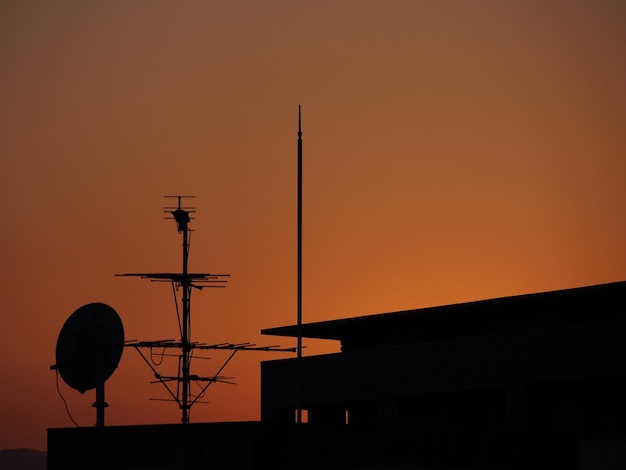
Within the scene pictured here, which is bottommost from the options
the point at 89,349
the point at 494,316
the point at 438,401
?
the point at 438,401

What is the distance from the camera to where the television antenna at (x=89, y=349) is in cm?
4947

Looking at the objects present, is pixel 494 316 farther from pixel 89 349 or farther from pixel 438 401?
pixel 89 349

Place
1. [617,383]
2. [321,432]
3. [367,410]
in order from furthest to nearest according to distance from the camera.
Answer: [367,410], [617,383], [321,432]

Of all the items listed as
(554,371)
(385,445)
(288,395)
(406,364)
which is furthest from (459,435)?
(288,395)

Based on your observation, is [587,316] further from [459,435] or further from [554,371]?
[459,435]

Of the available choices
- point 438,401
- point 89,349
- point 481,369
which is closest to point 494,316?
point 438,401

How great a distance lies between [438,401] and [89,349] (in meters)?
19.2

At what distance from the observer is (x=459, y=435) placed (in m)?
43.8

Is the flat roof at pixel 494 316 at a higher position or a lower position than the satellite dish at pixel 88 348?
higher

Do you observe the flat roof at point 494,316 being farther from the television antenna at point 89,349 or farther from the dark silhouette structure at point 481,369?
the television antenna at point 89,349

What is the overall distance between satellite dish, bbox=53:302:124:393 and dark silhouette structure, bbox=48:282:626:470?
3.12m

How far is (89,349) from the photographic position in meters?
49.6

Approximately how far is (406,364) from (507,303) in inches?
190

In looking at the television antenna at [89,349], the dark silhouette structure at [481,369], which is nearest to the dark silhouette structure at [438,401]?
the dark silhouette structure at [481,369]
